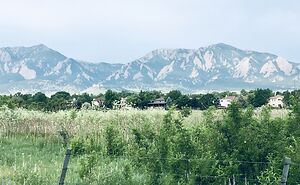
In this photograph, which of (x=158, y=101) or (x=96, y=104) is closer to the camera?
(x=96, y=104)

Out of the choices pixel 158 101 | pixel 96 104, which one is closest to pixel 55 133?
pixel 96 104

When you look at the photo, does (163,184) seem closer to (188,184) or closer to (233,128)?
(188,184)

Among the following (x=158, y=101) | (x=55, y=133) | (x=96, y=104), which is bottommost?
(x=158, y=101)

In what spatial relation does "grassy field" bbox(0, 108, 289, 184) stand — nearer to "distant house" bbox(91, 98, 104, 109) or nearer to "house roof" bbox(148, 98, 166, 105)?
"distant house" bbox(91, 98, 104, 109)

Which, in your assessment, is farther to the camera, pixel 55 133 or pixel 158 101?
pixel 158 101

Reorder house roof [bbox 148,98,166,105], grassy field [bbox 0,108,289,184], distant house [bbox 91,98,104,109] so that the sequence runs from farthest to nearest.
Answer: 1. house roof [bbox 148,98,166,105]
2. distant house [bbox 91,98,104,109]
3. grassy field [bbox 0,108,289,184]

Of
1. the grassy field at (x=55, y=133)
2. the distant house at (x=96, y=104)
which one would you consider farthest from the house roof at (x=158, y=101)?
the grassy field at (x=55, y=133)

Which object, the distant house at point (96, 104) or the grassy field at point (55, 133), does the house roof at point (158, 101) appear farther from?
the grassy field at point (55, 133)

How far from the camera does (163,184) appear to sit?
42.4ft

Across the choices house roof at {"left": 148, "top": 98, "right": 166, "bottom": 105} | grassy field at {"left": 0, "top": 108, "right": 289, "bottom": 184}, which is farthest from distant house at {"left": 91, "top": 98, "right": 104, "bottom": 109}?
house roof at {"left": 148, "top": 98, "right": 166, "bottom": 105}

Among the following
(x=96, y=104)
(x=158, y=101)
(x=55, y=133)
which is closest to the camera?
(x=55, y=133)

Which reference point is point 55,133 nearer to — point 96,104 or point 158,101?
point 96,104

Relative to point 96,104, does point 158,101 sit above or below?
below

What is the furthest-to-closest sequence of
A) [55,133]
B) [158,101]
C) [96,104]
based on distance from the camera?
1. [158,101]
2. [96,104]
3. [55,133]
